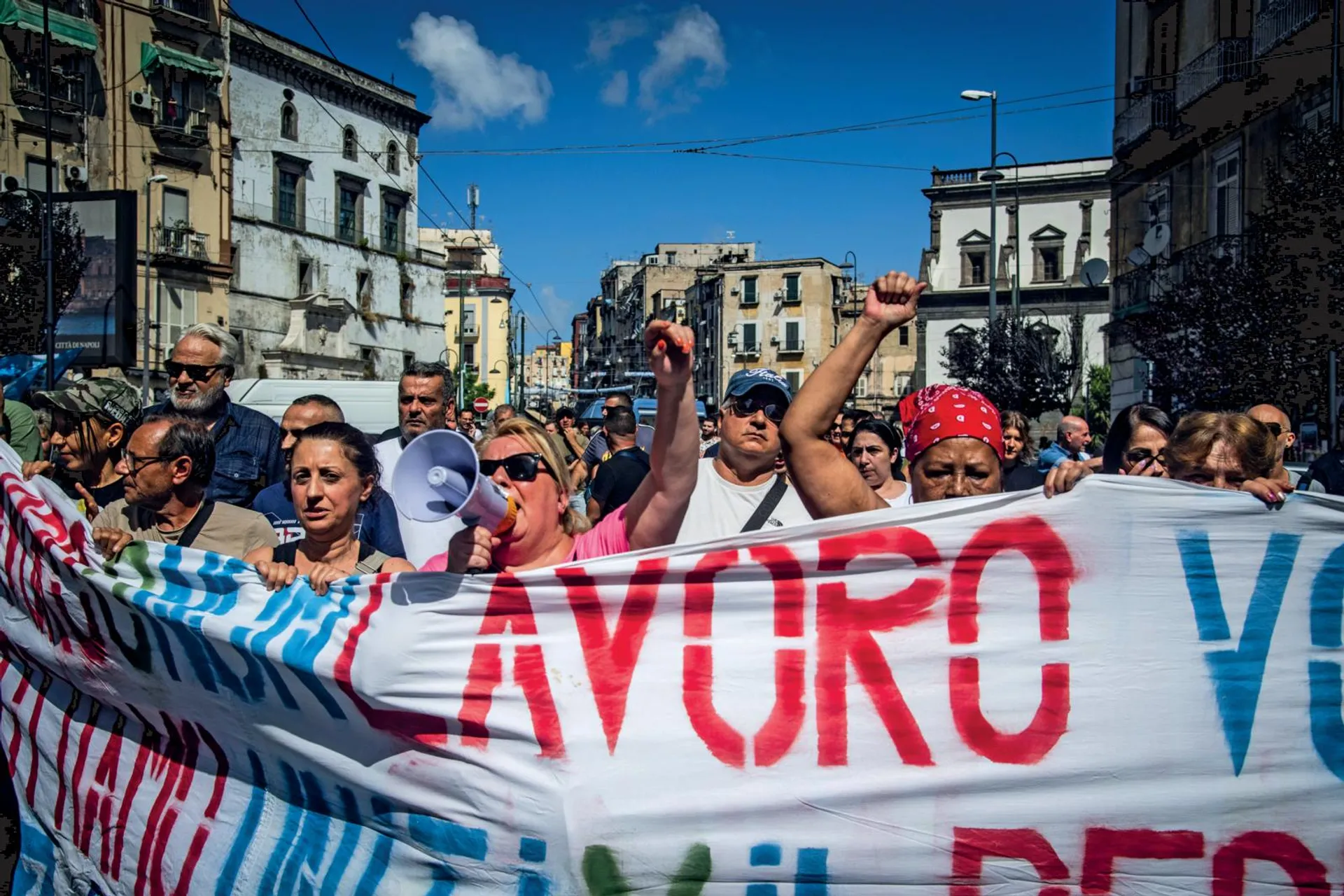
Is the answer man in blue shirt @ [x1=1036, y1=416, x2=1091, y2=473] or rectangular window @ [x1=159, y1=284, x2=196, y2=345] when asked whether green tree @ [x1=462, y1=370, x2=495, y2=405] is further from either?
man in blue shirt @ [x1=1036, y1=416, x2=1091, y2=473]

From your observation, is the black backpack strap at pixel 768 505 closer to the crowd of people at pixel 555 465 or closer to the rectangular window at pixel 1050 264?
the crowd of people at pixel 555 465

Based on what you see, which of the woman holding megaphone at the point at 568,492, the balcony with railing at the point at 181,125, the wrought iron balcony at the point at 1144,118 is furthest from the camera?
the balcony with railing at the point at 181,125

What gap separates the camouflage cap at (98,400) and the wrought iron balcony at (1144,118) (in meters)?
22.8

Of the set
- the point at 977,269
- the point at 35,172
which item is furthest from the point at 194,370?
the point at 977,269

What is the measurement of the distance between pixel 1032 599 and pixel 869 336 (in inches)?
33.4

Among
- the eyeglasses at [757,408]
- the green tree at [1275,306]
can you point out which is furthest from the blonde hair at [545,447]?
the green tree at [1275,306]

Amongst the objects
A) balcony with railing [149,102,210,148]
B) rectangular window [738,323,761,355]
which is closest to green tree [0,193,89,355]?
balcony with railing [149,102,210,148]

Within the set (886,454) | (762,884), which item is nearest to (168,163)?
(886,454)

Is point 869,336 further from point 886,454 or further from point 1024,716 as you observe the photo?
point 886,454

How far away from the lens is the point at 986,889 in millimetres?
2744

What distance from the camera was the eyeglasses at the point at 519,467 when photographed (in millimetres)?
3287

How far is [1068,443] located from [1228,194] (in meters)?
16.3

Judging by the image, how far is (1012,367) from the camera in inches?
1346

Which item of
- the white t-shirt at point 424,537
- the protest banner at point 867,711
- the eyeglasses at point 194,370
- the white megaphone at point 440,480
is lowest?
the protest banner at point 867,711
